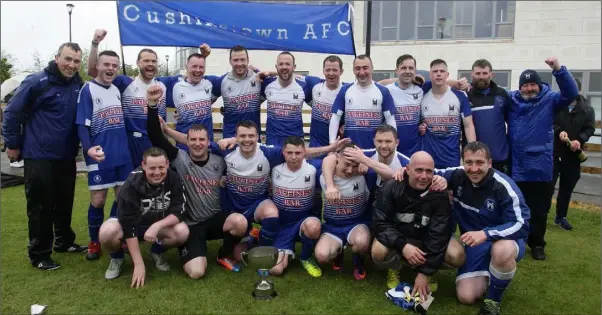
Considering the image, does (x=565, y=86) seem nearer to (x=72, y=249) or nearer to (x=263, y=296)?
(x=263, y=296)

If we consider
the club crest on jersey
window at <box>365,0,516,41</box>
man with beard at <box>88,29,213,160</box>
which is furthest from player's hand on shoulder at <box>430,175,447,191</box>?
window at <box>365,0,516,41</box>

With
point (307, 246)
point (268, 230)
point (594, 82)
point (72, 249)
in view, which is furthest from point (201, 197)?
point (594, 82)

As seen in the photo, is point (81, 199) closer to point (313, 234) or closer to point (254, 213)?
point (254, 213)

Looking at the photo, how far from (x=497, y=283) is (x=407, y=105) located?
7.09ft

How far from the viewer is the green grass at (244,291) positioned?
338 cm

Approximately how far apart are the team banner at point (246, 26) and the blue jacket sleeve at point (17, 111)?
2091 millimetres

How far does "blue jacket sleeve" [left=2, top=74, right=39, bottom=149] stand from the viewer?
3.99m

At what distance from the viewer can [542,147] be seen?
15.2ft

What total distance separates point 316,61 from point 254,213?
1466 cm

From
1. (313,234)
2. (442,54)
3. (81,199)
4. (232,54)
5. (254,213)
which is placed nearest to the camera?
(313,234)

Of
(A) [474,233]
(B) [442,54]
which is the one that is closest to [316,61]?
(B) [442,54]

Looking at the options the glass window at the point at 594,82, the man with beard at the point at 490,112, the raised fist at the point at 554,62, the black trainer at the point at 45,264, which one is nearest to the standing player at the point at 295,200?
the man with beard at the point at 490,112

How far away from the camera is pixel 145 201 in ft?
12.7

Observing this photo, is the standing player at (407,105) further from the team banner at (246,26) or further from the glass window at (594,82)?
the glass window at (594,82)
